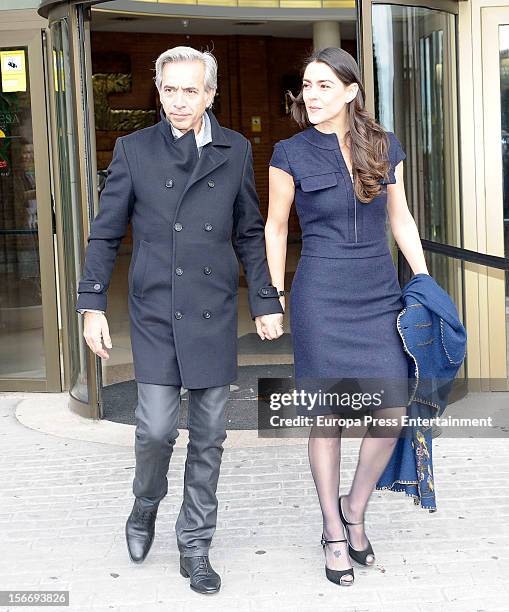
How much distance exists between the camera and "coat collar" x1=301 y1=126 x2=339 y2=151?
3994 mm

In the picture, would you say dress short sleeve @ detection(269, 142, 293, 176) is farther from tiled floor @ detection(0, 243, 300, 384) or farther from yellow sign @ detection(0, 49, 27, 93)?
tiled floor @ detection(0, 243, 300, 384)

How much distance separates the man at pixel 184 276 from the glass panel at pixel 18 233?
11.5ft

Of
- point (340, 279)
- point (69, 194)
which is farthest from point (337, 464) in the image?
point (69, 194)

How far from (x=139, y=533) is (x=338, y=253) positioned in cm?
128

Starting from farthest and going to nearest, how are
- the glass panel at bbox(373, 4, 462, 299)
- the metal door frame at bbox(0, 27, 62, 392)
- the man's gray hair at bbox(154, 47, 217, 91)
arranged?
the metal door frame at bbox(0, 27, 62, 392), the glass panel at bbox(373, 4, 462, 299), the man's gray hair at bbox(154, 47, 217, 91)

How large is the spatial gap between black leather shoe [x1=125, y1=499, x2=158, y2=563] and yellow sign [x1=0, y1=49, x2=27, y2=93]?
3931mm

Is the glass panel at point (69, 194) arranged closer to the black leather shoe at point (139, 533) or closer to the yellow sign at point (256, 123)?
the black leather shoe at point (139, 533)

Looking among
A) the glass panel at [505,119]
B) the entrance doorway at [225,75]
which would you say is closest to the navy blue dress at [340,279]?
the glass panel at [505,119]

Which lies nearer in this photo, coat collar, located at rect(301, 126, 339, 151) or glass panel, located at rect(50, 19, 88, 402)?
coat collar, located at rect(301, 126, 339, 151)

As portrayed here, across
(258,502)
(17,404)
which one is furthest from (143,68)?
(258,502)

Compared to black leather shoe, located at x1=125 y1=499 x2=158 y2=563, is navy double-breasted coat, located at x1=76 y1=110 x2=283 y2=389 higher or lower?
higher

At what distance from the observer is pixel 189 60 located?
12.4 feet

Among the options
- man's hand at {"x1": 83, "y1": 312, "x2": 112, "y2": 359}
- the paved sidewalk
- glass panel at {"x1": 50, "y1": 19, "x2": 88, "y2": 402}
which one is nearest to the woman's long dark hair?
man's hand at {"x1": 83, "y1": 312, "x2": 112, "y2": 359}

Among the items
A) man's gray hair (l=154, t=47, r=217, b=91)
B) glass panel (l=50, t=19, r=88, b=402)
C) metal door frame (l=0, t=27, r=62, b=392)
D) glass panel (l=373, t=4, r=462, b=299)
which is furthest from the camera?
metal door frame (l=0, t=27, r=62, b=392)
